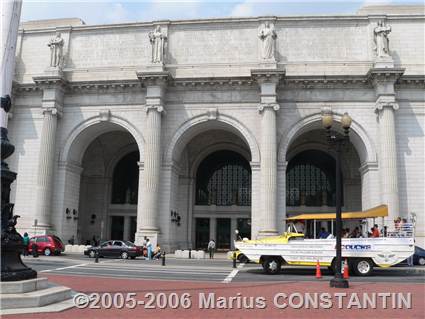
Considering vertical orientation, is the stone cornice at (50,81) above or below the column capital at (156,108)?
above

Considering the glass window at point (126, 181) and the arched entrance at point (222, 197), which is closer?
the arched entrance at point (222, 197)

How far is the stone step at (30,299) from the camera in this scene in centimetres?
945

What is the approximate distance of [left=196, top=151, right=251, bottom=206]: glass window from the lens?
43469 mm

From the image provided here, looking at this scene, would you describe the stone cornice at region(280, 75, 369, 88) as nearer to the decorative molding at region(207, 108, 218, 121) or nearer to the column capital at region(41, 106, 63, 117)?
the decorative molding at region(207, 108, 218, 121)

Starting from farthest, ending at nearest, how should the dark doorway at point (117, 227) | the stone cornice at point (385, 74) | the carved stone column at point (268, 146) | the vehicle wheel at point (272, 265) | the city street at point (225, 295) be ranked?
the dark doorway at point (117, 227)
the stone cornice at point (385, 74)
the carved stone column at point (268, 146)
the vehicle wheel at point (272, 265)
the city street at point (225, 295)

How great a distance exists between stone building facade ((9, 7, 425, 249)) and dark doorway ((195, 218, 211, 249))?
76.2 inches

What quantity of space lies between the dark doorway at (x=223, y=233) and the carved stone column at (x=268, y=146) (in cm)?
1064

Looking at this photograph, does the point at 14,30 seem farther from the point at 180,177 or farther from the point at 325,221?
the point at 180,177

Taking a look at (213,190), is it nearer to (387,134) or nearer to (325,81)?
(325,81)

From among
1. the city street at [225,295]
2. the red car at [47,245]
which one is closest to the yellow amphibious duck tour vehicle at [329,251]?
the city street at [225,295]

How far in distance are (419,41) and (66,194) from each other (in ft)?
103

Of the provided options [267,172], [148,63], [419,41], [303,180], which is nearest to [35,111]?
Result: [148,63]

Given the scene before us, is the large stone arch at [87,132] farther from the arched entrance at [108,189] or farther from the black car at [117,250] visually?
the black car at [117,250]

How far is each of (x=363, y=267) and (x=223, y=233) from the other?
23.1 m
